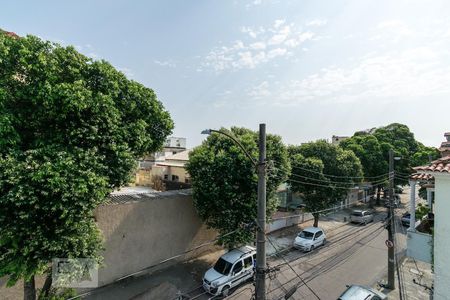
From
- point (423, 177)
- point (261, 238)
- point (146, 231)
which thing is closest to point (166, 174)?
point (146, 231)

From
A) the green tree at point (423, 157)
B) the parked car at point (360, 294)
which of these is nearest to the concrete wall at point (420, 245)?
the parked car at point (360, 294)

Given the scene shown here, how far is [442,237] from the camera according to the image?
751 centimetres

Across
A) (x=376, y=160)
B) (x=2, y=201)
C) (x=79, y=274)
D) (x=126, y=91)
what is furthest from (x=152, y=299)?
(x=376, y=160)

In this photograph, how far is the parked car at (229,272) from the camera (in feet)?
38.9

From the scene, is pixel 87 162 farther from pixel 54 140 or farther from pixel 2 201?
pixel 2 201

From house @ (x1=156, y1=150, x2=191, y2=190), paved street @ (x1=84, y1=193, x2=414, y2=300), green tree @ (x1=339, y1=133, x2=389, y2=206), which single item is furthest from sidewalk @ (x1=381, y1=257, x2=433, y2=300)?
house @ (x1=156, y1=150, x2=191, y2=190)

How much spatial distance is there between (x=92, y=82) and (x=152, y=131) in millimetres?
2997

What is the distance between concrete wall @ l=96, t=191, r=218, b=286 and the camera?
40.4ft

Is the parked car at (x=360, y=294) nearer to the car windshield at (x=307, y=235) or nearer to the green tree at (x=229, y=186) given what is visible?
the green tree at (x=229, y=186)

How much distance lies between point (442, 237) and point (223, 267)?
28.9 ft

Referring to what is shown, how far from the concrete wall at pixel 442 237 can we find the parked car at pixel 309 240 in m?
10.4

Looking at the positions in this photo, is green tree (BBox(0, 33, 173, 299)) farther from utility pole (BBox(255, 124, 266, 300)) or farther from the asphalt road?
the asphalt road

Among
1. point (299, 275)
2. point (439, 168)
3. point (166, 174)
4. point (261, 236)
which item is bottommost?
point (299, 275)

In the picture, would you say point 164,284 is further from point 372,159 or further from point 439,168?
point 372,159
